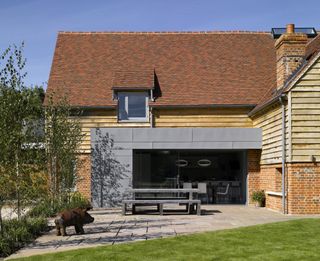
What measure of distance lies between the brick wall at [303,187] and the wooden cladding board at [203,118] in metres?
6.24

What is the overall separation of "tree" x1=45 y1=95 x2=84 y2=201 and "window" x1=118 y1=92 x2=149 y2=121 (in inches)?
169

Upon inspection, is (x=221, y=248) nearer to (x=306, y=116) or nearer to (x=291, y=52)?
(x=306, y=116)

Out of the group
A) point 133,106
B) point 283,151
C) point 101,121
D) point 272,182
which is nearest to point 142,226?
point 283,151

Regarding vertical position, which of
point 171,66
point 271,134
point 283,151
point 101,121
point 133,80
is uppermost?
point 171,66

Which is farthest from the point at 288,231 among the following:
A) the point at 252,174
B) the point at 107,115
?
the point at 107,115

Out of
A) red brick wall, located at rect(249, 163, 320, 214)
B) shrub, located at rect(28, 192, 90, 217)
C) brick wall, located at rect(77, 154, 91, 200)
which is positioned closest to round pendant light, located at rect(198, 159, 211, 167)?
brick wall, located at rect(77, 154, 91, 200)

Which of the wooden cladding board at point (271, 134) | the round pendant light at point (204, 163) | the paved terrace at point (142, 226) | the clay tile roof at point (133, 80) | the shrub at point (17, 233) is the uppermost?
the clay tile roof at point (133, 80)

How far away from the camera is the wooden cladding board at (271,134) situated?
717 inches

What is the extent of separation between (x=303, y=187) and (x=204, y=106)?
7.26 m

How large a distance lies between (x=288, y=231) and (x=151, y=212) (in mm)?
6369

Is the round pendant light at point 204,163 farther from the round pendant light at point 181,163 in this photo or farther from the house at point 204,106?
the round pendant light at point 181,163

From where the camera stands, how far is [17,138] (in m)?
11.5

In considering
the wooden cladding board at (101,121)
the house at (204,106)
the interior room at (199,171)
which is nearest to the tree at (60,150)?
the house at (204,106)

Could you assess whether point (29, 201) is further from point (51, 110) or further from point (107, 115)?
point (107, 115)
